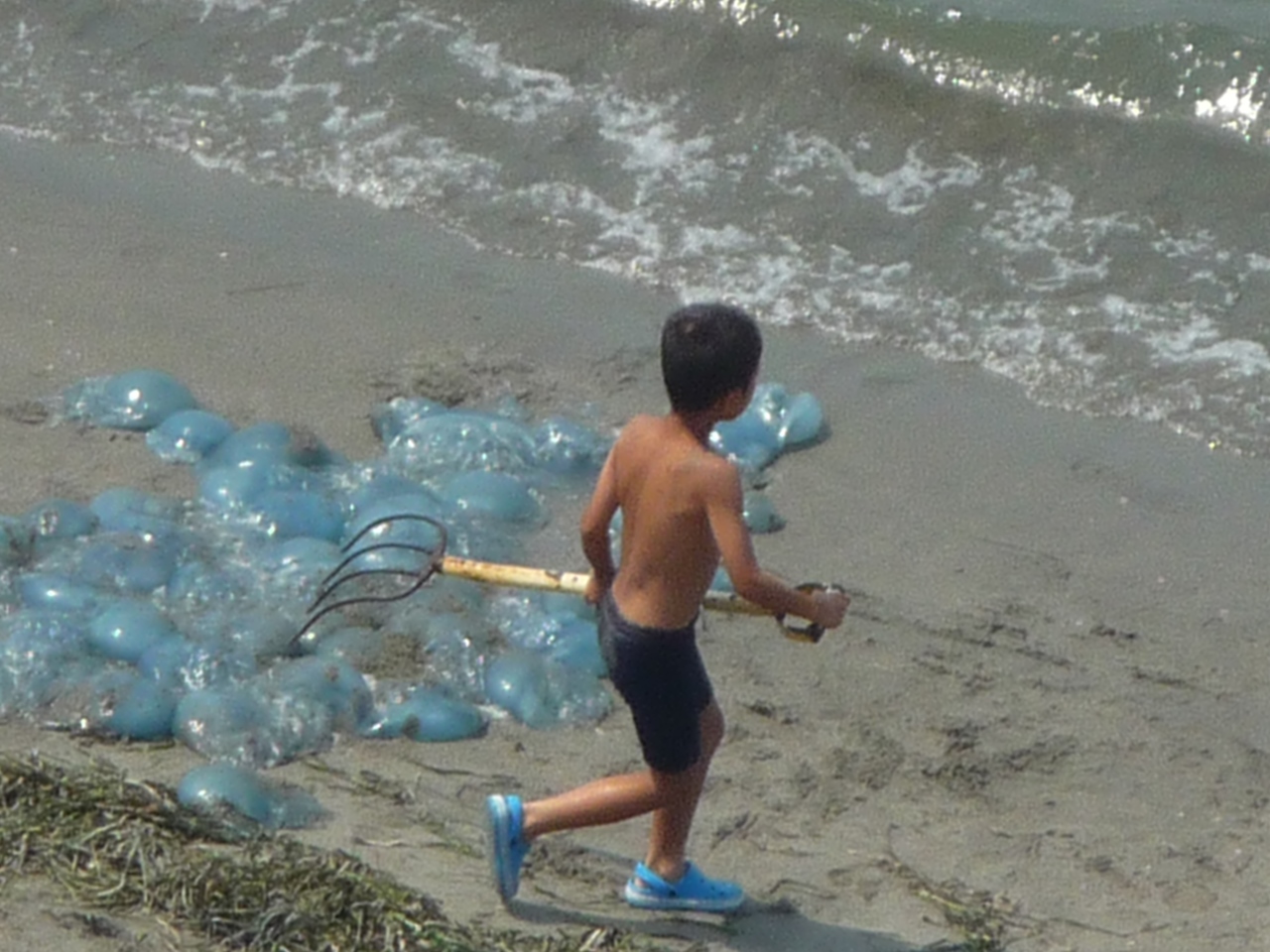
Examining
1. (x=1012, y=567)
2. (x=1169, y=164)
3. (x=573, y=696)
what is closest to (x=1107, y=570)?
(x=1012, y=567)

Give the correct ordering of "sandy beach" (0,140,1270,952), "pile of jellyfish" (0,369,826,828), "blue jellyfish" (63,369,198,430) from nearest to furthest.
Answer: "sandy beach" (0,140,1270,952) → "pile of jellyfish" (0,369,826,828) → "blue jellyfish" (63,369,198,430)

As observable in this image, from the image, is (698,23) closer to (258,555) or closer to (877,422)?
(877,422)

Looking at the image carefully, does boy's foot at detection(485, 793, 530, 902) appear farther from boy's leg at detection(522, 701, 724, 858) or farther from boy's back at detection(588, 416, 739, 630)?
boy's back at detection(588, 416, 739, 630)

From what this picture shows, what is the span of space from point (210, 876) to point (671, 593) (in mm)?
926

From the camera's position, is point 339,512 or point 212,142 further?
point 212,142

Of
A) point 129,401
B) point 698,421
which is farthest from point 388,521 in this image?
point 129,401

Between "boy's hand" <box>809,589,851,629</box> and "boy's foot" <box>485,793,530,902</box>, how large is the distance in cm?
69

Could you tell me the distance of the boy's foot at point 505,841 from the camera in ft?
11.9

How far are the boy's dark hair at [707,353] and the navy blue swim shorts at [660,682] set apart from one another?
0.43 metres

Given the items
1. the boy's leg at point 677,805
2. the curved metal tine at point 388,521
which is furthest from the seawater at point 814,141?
the boy's leg at point 677,805

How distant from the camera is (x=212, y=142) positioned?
24.9 feet

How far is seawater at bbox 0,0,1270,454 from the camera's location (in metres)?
6.53

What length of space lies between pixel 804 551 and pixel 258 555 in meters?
1.37

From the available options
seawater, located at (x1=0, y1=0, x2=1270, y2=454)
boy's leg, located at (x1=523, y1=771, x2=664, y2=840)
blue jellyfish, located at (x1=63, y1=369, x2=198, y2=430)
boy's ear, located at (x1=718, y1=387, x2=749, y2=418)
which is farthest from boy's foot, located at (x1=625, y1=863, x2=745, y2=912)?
seawater, located at (x1=0, y1=0, x2=1270, y2=454)
